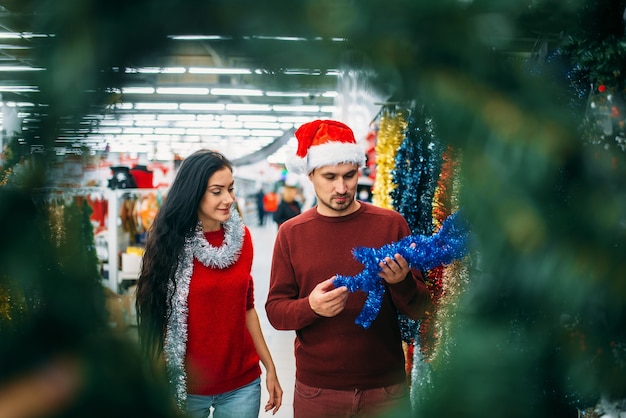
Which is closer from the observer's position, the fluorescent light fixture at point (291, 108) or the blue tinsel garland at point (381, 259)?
the fluorescent light fixture at point (291, 108)

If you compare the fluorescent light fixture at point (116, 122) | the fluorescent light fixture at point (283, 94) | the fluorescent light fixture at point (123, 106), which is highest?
the fluorescent light fixture at point (283, 94)

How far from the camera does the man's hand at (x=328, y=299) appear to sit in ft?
5.04

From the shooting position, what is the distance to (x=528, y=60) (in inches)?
10.7

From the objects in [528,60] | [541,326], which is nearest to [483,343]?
[541,326]

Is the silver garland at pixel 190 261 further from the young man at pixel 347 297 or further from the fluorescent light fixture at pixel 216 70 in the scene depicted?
the fluorescent light fixture at pixel 216 70

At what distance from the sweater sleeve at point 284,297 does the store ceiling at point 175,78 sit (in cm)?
148

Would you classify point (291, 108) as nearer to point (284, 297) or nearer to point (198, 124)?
point (198, 124)

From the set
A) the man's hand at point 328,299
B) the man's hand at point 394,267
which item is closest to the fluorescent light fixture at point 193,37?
the man's hand at point 394,267

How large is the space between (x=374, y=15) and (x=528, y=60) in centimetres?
9

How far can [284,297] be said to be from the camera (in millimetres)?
1926

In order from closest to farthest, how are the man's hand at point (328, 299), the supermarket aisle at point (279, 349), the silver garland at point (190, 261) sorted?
1. the man's hand at point (328, 299)
2. the silver garland at point (190, 261)
3. the supermarket aisle at point (279, 349)

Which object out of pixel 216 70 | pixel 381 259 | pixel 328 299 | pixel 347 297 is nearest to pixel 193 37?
pixel 216 70

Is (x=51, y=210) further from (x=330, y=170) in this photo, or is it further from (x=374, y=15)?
(x=330, y=170)

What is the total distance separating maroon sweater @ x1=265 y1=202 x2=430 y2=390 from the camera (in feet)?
5.88
